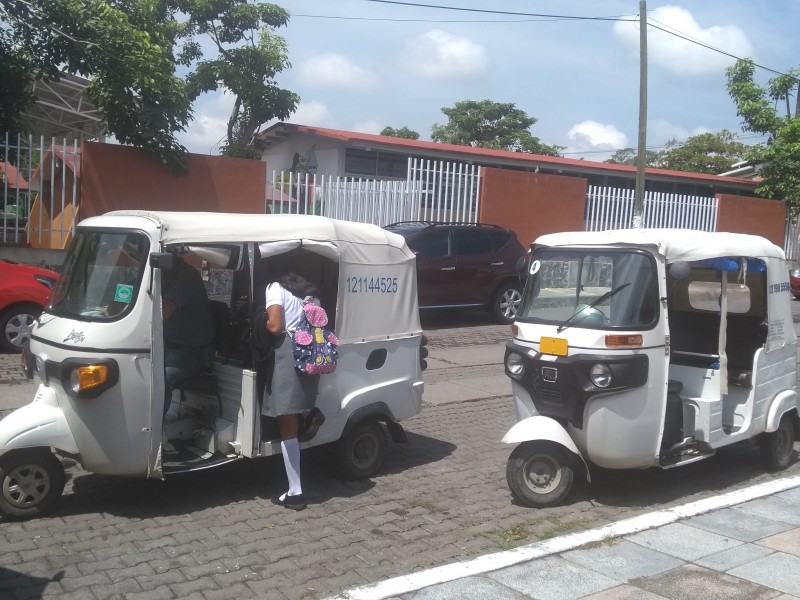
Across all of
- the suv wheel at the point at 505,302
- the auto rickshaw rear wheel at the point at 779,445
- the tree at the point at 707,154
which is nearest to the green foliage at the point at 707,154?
the tree at the point at 707,154

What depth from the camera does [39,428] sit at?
5.25 metres

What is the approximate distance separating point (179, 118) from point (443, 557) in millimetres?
10684

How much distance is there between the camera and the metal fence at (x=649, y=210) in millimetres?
20750

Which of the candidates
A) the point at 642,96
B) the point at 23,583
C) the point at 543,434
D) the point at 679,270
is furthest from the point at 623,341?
the point at 642,96

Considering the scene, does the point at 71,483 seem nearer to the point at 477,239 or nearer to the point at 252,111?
the point at 477,239

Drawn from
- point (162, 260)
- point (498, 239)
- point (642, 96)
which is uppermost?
point (642, 96)

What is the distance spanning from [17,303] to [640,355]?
7736 millimetres

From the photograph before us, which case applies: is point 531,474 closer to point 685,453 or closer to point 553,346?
point 553,346

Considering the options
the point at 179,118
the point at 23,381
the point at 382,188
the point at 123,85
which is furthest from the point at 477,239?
the point at 23,381

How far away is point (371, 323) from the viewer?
6.54m

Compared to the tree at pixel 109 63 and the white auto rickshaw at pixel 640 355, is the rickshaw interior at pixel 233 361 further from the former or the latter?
the tree at pixel 109 63

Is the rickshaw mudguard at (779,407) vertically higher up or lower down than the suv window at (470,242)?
lower down

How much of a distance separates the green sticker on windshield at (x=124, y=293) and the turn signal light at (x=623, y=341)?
10.8 feet

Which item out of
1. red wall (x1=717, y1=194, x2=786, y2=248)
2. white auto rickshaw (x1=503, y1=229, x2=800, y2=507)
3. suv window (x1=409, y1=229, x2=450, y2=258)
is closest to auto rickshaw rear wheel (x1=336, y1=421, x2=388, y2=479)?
white auto rickshaw (x1=503, y1=229, x2=800, y2=507)
